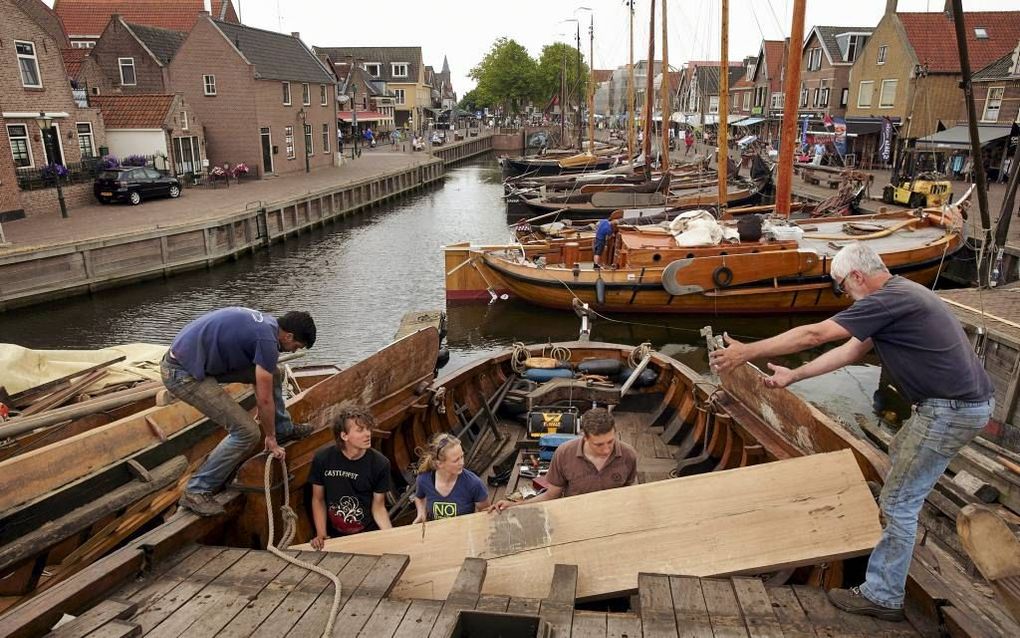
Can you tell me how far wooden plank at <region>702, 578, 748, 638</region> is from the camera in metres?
2.94

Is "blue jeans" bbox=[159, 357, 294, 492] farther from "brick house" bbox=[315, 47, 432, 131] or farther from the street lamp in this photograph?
"brick house" bbox=[315, 47, 432, 131]

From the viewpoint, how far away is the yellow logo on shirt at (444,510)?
14.1ft

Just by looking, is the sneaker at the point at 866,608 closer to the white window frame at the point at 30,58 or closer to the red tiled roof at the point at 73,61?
the white window frame at the point at 30,58

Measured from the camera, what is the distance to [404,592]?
346cm

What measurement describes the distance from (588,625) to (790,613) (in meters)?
0.96

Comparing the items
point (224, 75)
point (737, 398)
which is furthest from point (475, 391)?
point (224, 75)

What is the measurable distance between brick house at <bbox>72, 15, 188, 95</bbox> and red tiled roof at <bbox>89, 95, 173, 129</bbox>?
6.41 metres

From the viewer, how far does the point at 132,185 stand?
24.2m

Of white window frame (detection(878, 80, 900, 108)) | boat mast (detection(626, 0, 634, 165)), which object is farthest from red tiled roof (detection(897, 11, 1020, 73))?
boat mast (detection(626, 0, 634, 165))

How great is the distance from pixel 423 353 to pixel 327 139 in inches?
1477

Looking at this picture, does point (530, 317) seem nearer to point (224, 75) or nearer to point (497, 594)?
point (497, 594)

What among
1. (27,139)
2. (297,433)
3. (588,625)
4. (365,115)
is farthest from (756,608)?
(365,115)

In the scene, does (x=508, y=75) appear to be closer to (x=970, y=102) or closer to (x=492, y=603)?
(x=970, y=102)

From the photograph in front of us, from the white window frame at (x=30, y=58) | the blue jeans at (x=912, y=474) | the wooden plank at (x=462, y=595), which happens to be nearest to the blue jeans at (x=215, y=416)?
the wooden plank at (x=462, y=595)
